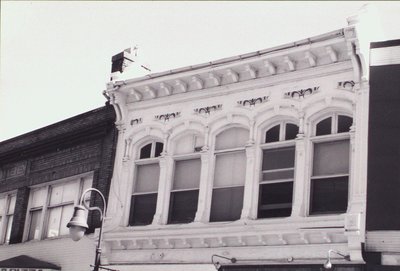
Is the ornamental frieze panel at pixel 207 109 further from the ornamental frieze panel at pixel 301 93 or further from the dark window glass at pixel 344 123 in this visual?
the dark window glass at pixel 344 123

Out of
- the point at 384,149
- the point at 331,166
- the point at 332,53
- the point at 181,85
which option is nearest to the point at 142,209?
the point at 181,85

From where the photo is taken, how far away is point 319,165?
14055 mm

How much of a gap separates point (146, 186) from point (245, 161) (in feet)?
10.2

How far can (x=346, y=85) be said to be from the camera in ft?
45.6

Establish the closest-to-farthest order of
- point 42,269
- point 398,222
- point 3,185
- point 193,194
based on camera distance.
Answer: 1. point 398,222
2. point 193,194
3. point 42,269
4. point 3,185

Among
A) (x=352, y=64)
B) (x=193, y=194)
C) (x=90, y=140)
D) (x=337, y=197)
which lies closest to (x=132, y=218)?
(x=193, y=194)

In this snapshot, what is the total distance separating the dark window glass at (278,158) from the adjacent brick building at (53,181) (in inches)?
191

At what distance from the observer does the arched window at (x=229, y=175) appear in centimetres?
1512

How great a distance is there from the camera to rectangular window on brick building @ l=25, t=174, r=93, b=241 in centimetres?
1870

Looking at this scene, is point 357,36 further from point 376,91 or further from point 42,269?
point 42,269

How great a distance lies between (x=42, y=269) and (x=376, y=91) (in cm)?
1028

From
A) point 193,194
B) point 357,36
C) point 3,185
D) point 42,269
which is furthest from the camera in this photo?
point 3,185

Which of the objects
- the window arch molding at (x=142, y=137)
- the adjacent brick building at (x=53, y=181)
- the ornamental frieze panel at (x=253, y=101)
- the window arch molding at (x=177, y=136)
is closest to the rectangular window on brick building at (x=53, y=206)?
the adjacent brick building at (x=53, y=181)

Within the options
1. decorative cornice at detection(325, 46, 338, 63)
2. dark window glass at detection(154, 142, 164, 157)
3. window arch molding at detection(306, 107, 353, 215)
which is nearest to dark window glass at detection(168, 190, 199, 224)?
dark window glass at detection(154, 142, 164, 157)
